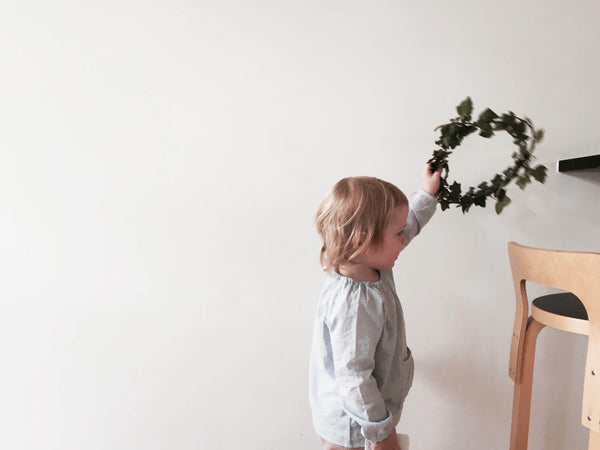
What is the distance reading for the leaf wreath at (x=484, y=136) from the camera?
1.07 meters

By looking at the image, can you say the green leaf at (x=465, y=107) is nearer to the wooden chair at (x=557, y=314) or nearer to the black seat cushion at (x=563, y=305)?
the wooden chair at (x=557, y=314)

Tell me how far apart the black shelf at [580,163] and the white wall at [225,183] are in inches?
1.6

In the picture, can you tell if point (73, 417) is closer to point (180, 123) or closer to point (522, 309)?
point (180, 123)

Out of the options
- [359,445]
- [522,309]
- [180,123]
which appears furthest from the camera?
[180,123]

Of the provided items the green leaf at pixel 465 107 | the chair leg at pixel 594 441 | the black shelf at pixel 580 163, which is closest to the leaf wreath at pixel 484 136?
the green leaf at pixel 465 107

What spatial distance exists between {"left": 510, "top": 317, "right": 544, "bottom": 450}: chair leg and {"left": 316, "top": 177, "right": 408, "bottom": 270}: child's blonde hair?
16.9 inches

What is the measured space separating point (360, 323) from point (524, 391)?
47 centimetres

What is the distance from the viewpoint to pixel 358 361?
3.18 ft

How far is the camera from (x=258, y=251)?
129 cm

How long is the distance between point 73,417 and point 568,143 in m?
1.37

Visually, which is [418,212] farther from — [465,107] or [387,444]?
[387,444]

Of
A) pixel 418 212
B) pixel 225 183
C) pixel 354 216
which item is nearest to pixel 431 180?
pixel 418 212

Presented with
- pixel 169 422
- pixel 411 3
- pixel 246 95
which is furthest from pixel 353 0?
pixel 169 422

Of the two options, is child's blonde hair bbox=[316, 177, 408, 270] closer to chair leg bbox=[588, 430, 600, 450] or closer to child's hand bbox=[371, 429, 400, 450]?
child's hand bbox=[371, 429, 400, 450]
